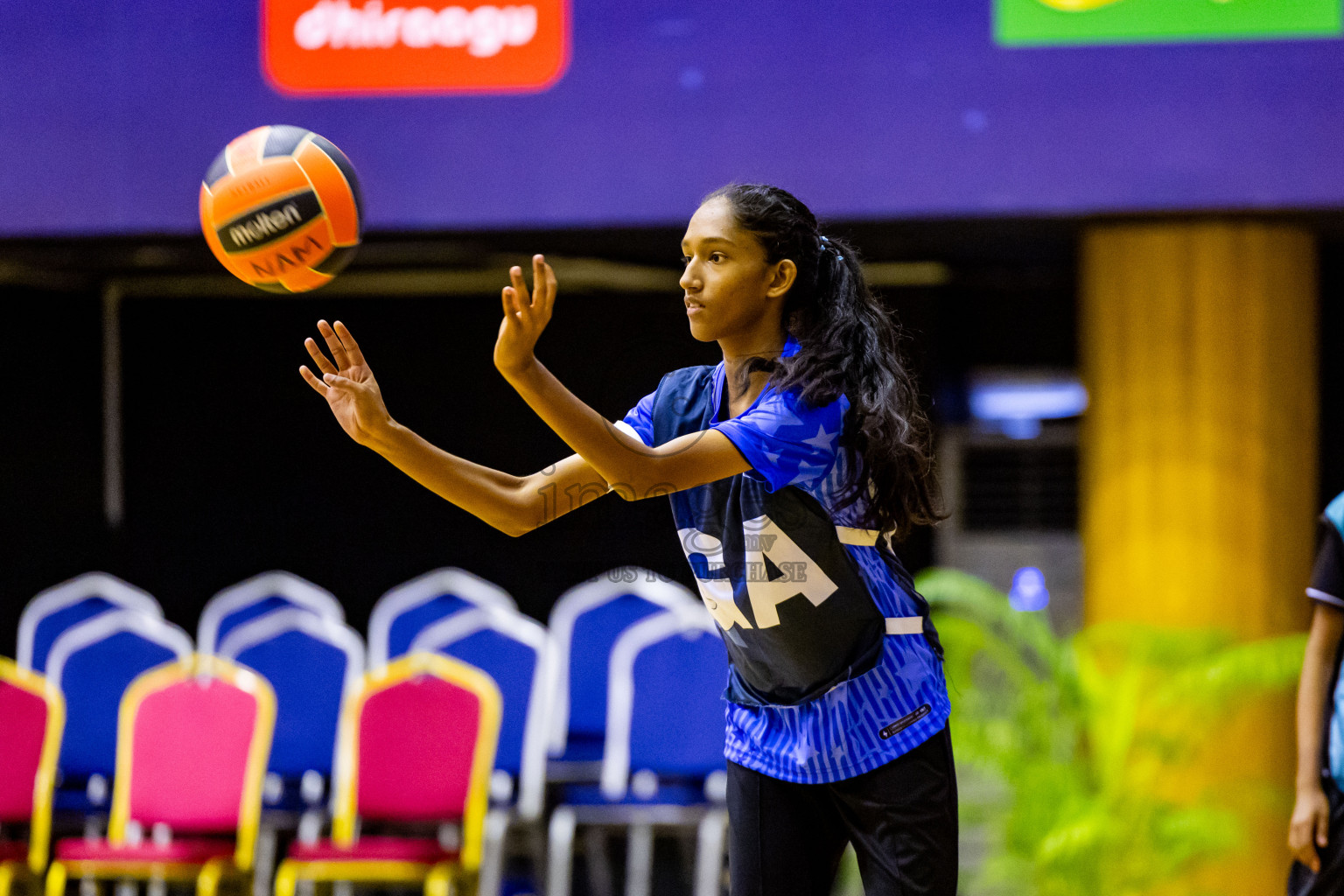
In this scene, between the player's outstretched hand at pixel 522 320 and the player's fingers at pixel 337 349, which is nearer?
the player's outstretched hand at pixel 522 320

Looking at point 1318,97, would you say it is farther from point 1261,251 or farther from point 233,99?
point 233,99

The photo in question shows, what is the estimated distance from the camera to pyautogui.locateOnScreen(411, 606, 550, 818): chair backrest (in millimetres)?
4648

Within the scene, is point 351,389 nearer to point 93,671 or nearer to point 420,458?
point 420,458

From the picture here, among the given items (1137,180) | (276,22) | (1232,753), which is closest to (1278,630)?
(1232,753)

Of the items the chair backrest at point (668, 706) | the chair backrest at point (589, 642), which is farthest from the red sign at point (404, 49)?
→ the chair backrest at point (668, 706)

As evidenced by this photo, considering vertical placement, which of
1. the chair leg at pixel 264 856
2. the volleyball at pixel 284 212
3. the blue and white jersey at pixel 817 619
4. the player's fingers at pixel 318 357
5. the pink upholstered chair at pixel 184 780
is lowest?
the chair leg at pixel 264 856

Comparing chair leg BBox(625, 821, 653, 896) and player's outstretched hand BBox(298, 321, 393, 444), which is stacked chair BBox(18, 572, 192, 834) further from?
player's outstretched hand BBox(298, 321, 393, 444)

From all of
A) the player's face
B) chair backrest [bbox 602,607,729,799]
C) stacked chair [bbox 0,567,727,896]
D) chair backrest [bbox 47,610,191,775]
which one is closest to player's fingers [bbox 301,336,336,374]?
the player's face

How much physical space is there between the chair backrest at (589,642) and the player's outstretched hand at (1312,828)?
254 cm

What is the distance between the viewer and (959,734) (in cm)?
378

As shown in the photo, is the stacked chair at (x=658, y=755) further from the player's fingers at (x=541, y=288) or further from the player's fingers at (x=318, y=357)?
the player's fingers at (x=541, y=288)

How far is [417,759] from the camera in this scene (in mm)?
4281

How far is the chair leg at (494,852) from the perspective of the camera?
4406 mm

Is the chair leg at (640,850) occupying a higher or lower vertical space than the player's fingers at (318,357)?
lower
